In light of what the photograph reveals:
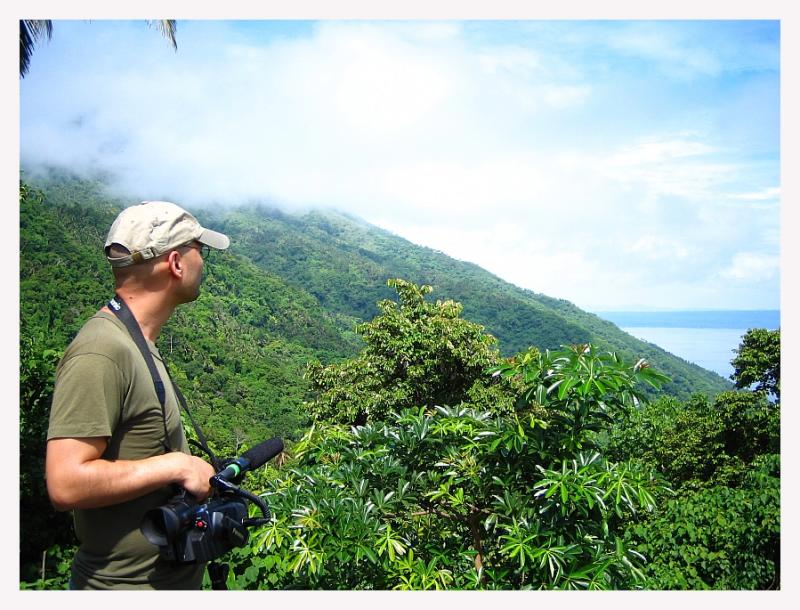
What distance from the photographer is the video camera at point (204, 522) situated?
919mm

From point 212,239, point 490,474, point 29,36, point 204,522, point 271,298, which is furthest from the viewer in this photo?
point 271,298

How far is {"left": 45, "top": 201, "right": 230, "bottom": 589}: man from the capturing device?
2.77 ft

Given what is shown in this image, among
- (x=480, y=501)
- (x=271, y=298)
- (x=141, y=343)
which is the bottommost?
(x=480, y=501)

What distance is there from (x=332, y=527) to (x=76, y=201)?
29512 mm

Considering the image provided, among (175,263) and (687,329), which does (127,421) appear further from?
(687,329)

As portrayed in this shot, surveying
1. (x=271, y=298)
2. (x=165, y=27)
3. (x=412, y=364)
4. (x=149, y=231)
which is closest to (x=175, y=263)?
(x=149, y=231)

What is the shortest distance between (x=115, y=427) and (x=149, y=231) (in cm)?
29

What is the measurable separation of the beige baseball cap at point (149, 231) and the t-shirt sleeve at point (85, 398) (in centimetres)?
18

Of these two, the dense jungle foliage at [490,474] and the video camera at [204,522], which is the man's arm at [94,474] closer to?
the video camera at [204,522]

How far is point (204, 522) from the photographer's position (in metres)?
0.94

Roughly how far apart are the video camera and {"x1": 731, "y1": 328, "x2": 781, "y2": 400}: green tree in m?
10.5

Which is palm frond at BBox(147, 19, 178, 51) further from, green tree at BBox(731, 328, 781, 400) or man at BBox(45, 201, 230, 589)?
green tree at BBox(731, 328, 781, 400)

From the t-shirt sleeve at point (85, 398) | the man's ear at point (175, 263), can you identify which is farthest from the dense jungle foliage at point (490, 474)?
the t-shirt sleeve at point (85, 398)

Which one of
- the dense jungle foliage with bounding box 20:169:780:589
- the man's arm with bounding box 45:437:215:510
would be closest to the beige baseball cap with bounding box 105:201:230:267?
the man's arm with bounding box 45:437:215:510
